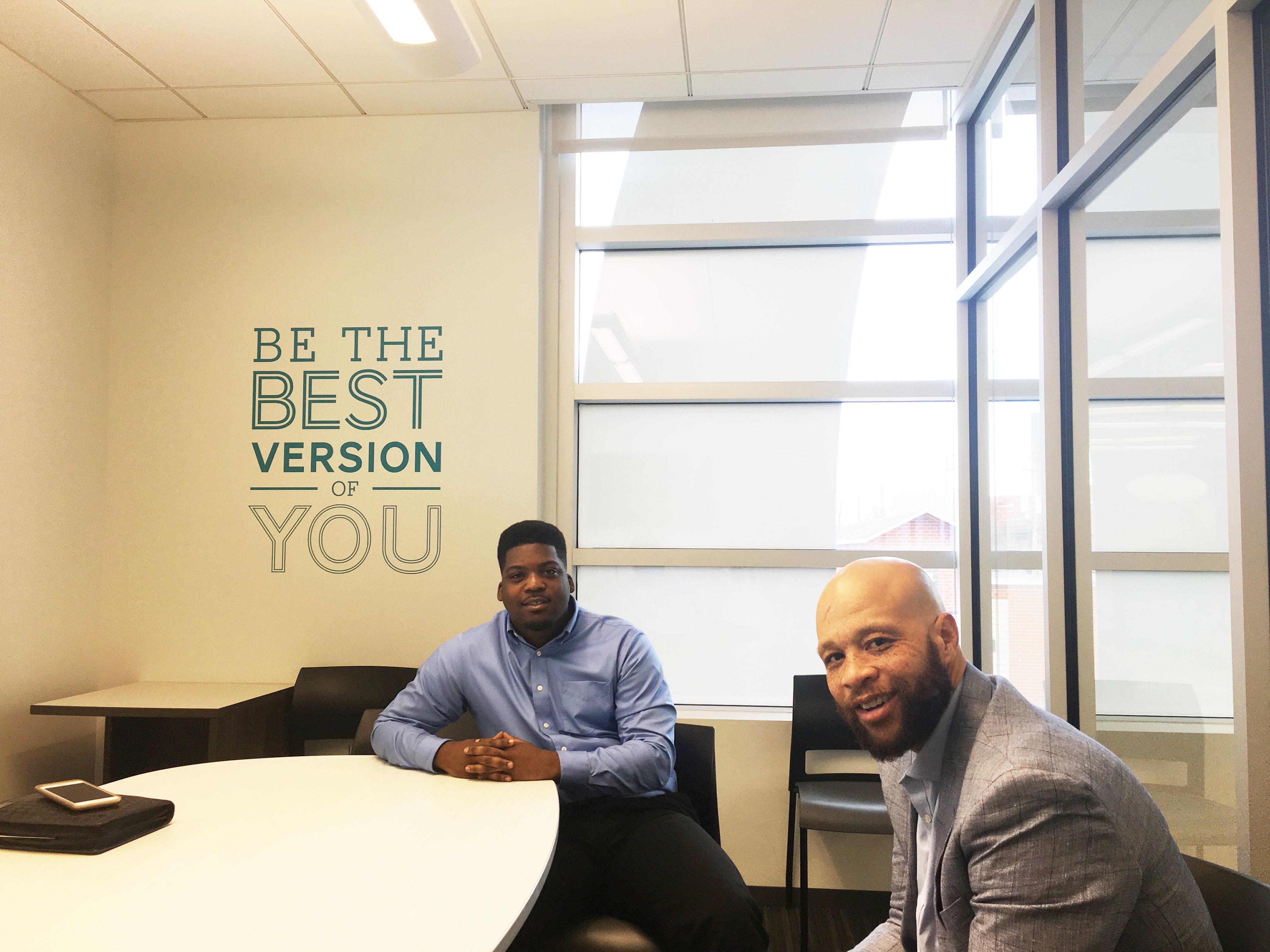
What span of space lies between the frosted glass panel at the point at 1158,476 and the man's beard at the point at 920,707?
0.78 metres

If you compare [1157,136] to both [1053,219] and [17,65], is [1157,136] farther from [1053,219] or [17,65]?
[17,65]

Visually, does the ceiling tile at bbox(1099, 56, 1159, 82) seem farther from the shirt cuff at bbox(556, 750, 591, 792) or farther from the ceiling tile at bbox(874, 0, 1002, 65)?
the shirt cuff at bbox(556, 750, 591, 792)

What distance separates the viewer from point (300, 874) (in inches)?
55.2

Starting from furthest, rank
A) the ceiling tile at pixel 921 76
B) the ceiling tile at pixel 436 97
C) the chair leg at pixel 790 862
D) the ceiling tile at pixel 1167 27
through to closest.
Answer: the ceiling tile at pixel 436 97, the ceiling tile at pixel 921 76, the chair leg at pixel 790 862, the ceiling tile at pixel 1167 27

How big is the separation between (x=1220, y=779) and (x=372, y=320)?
3345 mm

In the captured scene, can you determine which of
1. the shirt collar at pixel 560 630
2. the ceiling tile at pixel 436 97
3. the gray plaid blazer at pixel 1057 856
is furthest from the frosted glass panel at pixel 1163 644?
the ceiling tile at pixel 436 97

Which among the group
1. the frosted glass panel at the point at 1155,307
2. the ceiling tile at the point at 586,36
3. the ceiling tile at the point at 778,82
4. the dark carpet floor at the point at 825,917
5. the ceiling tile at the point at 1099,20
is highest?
the ceiling tile at the point at 778,82

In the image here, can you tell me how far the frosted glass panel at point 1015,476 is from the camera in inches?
102

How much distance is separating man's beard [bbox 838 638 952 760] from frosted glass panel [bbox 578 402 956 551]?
7.52ft

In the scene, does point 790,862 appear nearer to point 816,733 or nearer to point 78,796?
point 816,733

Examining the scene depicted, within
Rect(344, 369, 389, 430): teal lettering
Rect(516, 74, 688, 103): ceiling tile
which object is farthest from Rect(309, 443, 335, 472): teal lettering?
Rect(516, 74, 688, 103): ceiling tile

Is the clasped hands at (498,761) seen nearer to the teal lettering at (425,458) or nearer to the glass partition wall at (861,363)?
the glass partition wall at (861,363)

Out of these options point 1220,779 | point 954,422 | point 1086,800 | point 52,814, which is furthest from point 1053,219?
point 52,814

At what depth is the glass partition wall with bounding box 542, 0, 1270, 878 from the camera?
2240 mm
